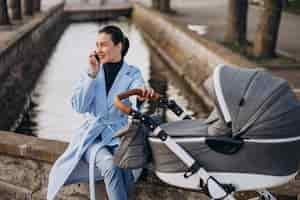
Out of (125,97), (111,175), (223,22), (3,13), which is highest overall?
(125,97)

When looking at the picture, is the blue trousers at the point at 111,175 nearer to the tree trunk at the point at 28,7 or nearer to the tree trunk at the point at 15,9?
the tree trunk at the point at 15,9

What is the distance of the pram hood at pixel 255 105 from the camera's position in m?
3.33

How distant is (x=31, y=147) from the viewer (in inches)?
193

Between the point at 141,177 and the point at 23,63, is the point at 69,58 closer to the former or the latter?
the point at 23,63

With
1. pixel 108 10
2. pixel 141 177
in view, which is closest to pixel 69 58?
pixel 108 10

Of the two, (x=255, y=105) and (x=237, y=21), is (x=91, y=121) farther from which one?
(x=237, y=21)

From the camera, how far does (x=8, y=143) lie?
5.07m

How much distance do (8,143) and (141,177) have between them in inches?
51.2

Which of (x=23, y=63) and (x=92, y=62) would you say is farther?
(x=23, y=63)

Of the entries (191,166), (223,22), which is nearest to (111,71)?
(191,166)

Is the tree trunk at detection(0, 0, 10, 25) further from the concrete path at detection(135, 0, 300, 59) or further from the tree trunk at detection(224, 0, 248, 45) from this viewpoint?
the tree trunk at detection(224, 0, 248, 45)

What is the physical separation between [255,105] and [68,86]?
10156 millimetres

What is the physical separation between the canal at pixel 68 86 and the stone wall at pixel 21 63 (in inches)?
8.4

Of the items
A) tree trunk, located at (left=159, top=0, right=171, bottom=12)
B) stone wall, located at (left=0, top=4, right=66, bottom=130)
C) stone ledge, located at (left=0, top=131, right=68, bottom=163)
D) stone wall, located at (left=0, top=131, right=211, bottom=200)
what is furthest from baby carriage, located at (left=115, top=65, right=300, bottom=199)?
tree trunk, located at (left=159, top=0, right=171, bottom=12)
